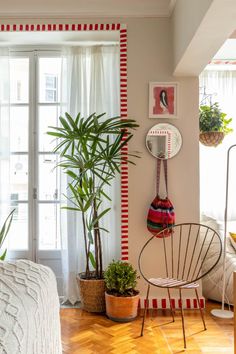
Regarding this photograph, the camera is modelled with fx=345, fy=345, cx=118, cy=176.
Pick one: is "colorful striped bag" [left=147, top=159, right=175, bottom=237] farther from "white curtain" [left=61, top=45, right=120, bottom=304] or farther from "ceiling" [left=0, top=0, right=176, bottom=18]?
"ceiling" [left=0, top=0, right=176, bottom=18]

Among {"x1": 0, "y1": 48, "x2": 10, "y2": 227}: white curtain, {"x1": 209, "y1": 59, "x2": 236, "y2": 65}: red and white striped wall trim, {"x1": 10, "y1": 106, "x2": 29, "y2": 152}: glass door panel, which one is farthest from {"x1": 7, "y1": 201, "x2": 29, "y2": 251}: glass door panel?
{"x1": 209, "y1": 59, "x2": 236, "y2": 65}: red and white striped wall trim

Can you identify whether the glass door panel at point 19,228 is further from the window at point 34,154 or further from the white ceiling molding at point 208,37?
the white ceiling molding at point 208,37

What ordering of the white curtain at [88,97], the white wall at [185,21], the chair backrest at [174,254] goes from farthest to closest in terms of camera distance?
1. the white curtain at [88,97]
2. the chair backrest at [174,254]
3. the white wall at [185,21]

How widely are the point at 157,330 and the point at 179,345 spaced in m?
0.29

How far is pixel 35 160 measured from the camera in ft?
11.4

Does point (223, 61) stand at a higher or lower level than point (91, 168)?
higher

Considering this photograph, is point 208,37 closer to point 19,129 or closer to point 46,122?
point 46,122

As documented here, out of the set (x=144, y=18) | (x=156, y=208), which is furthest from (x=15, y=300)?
(x=144, y=18)

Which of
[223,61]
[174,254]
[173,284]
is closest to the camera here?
[173,284]

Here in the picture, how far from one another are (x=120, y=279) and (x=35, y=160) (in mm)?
1469

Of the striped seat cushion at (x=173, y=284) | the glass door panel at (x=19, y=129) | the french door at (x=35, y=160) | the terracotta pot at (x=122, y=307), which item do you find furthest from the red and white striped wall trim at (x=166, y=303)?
the glass door panel at (x=19, y=129)

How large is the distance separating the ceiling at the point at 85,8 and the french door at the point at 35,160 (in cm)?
38

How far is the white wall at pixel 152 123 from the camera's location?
3.27 metres

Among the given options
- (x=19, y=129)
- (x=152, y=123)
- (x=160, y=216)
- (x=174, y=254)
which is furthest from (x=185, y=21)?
(x=174, y=254)
